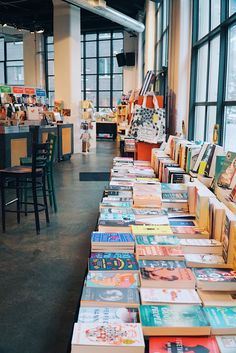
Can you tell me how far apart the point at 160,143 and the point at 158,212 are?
3268 millimetres

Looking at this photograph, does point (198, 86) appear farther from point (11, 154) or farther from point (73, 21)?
point (73, 21)

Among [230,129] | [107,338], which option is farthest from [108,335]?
[230,129]

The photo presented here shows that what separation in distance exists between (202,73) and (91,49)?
14.4 meters

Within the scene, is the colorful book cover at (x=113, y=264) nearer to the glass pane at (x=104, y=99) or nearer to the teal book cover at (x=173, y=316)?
the teal book cover at (x=173, y=316)

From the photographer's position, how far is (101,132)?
18609 mm

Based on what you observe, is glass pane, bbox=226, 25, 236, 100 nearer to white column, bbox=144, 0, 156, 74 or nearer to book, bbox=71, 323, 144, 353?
book, bbox=71, 323, 144, 353

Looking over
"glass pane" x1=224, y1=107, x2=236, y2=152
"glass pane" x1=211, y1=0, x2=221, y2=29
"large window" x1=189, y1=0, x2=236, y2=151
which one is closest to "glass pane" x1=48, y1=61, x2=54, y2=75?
"large window" x1=189, y1=0, x2=236, y2=151

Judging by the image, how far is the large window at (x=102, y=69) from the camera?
18312mm

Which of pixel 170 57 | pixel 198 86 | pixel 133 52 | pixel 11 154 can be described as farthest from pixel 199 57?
pixel 133 52

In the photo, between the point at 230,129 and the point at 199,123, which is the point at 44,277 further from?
the point at 199,123

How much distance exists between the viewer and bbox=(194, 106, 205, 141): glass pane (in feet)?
17.2

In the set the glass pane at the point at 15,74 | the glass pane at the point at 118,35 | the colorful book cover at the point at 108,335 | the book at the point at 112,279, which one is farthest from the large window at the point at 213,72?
the glass pane at the point at 15,74

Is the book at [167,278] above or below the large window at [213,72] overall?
below

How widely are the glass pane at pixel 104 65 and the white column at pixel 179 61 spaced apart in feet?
41.8
